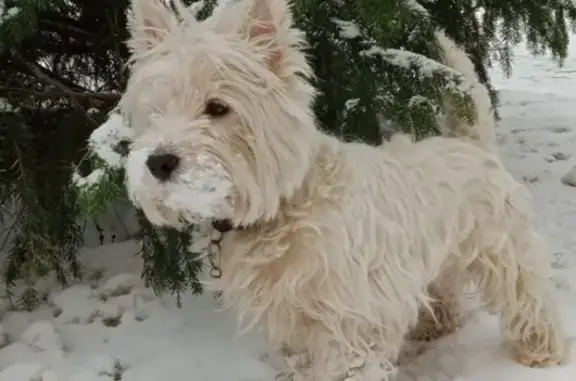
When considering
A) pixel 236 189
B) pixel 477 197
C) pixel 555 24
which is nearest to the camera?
pixel 236 189

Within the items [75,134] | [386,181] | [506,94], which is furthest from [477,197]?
[506,94]

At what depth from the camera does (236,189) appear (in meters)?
1.96

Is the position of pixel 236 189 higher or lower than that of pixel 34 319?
higher

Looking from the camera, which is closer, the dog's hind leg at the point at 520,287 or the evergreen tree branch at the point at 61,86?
the dog's hind leg at the point at 520,287

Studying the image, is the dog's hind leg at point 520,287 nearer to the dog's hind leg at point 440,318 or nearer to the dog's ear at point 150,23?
the dog's hind leg at point 440,318

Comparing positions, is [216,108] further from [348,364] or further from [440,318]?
[440,318]

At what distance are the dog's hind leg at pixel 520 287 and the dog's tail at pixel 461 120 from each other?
0.92ft

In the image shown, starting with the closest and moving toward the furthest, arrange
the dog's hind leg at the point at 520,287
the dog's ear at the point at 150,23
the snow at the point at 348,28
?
the dog's ear at the point at 150,23 < the dog's hind leg at the point at 520,287 < the snow at the point at 348,28

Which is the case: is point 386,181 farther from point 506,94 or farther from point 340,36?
point 506,94

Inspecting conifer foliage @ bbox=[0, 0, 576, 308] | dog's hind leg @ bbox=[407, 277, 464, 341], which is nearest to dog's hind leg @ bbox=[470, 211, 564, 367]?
dog's hind leg @ bbox=[407, 277, 464, 341]

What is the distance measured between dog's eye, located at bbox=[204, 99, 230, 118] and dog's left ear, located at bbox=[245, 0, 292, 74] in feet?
0.57

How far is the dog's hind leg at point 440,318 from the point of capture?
2867 mm

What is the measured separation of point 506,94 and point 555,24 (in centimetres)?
288

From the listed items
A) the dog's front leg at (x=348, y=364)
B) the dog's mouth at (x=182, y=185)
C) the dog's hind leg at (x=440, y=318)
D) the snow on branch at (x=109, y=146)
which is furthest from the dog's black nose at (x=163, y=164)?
the dog's hind leg at (x=440, y=318)
